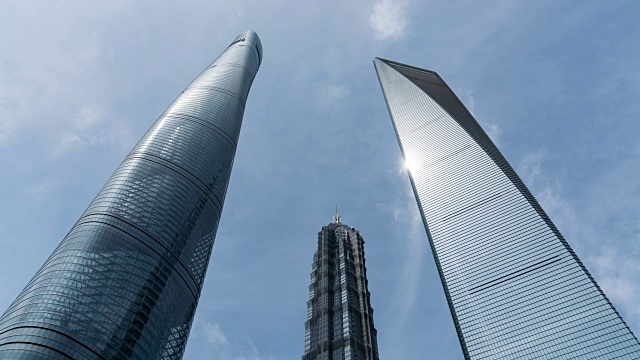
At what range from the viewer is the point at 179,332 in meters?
84.1

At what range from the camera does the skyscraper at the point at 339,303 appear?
12144 cm

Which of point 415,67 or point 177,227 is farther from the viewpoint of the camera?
point 415,67

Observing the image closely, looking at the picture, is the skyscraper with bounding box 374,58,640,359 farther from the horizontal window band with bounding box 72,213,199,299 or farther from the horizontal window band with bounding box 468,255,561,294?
the horizontal window band with bounding box 72,213,199,299

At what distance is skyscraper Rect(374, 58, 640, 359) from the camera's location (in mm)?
83625

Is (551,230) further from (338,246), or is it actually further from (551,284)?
(338,246)

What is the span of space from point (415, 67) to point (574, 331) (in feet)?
445

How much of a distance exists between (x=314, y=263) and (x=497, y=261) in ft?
212

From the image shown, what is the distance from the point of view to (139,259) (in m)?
79.0

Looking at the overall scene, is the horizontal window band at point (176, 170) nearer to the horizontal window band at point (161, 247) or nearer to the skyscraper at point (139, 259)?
the skyscraper at point (139, 259)

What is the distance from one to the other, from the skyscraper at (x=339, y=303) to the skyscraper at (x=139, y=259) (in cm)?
4173

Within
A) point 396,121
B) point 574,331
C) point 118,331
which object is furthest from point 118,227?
point 396,121

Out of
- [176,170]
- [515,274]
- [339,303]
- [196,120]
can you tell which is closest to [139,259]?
[176,170]

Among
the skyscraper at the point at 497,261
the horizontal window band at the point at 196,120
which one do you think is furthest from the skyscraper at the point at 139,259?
the skyscraper at the point at 497,261

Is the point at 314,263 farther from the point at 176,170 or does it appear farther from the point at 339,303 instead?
the point at 176,170
